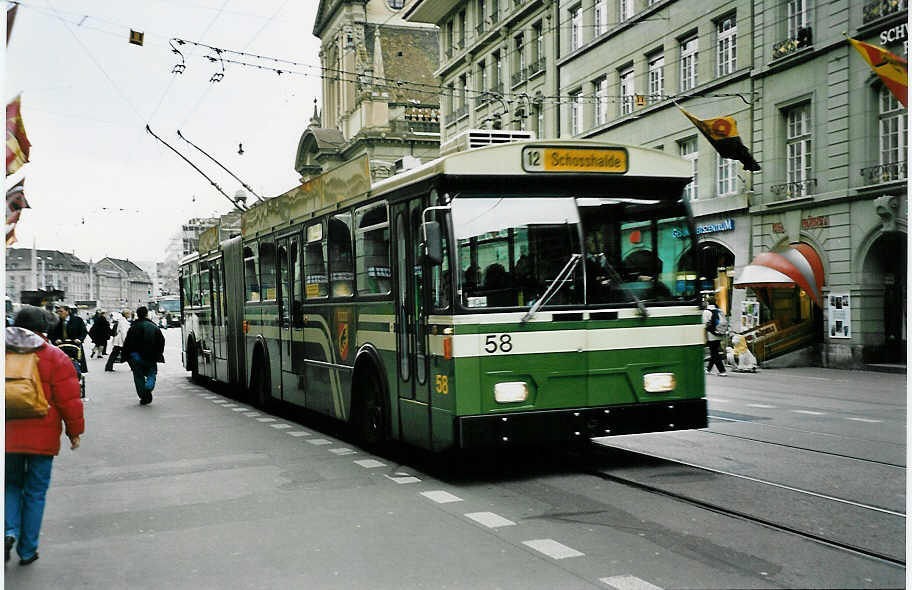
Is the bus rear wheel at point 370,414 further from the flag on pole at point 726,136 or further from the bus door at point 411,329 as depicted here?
the flag on pole at point 726,136

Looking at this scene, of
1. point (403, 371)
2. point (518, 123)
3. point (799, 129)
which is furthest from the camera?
point (518, 123)

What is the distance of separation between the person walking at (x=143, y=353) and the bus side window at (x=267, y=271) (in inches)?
148

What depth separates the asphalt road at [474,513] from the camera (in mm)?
5914

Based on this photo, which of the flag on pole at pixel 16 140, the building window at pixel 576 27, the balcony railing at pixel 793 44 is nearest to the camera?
the flag on pole at pixel 16 140

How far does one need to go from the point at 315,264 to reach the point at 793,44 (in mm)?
15191

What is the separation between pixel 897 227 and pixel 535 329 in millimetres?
12935

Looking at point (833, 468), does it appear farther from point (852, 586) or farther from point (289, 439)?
point (289, 439)

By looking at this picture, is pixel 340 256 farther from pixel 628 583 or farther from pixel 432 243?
pixel 628 583

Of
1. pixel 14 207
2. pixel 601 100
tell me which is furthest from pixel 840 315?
pixel 601 100

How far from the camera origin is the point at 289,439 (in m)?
12.7

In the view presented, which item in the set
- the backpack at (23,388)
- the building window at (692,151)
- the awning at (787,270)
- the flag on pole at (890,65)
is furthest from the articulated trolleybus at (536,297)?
the building window at (692,151)

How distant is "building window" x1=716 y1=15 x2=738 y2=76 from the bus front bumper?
21.6 m

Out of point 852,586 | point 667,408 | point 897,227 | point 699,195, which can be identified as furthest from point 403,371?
point 699,195

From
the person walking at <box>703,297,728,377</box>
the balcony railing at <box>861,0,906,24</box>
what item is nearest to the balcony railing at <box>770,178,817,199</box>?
the person walking at <box>703,297,728,377</box>
